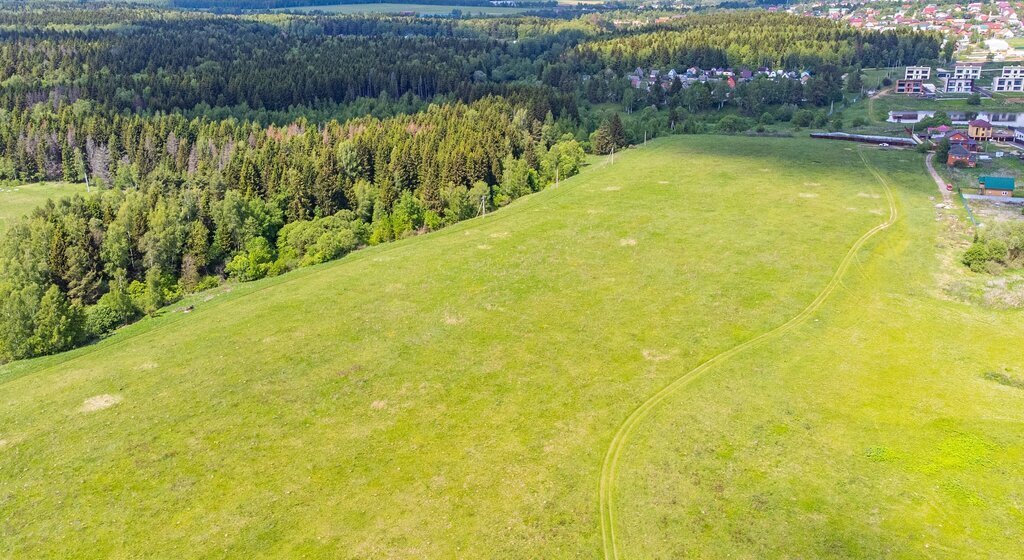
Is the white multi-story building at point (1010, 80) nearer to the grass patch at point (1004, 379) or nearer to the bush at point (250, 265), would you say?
the grass patch at point (1004, 379)

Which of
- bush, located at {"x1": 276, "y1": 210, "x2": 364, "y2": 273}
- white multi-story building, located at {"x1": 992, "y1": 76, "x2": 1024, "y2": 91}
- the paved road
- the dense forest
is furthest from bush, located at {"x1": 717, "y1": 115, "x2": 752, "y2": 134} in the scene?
bush, located at {"x1": 276, "y1": 210, "x2": 364, "y2": 273}

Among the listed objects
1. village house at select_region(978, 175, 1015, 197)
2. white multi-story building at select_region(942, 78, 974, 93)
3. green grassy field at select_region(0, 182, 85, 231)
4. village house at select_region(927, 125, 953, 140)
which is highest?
white multi-story building at select_region(942, 78, 974, 93)

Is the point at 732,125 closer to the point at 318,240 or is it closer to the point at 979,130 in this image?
the point at 979,130


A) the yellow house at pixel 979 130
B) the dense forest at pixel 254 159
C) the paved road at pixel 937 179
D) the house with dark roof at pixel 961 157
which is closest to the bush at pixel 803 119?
the dense forest at pixel 254 159

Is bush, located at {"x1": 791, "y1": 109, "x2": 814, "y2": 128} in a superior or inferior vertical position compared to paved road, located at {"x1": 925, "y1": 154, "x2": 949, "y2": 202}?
superior

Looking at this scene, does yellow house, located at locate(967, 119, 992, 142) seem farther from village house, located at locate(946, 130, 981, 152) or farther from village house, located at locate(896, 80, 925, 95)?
village house, located at locate(896, 80, 925, 95)

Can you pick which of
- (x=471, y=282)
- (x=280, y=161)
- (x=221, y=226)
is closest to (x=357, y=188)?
(x=280, y=161)
